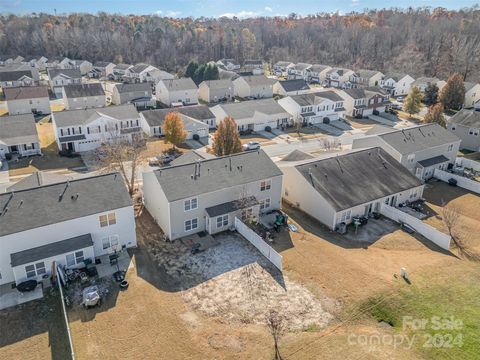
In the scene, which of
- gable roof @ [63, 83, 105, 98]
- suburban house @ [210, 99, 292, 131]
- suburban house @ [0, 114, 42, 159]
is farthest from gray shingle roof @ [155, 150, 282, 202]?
gable roof @ [63, 83, 105, 98]

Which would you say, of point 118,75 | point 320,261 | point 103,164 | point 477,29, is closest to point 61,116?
point 103,164

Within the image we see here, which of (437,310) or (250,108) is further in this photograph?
(250,108)

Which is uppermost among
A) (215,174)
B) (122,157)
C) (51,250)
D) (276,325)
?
(215,174)

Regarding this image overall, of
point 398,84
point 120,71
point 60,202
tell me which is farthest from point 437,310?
point 120,71

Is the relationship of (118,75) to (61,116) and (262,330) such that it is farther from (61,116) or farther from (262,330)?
(262,330)

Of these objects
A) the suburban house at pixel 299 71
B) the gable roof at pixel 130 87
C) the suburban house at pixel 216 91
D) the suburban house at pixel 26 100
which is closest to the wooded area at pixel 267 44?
the suburban house at pixel 299 71

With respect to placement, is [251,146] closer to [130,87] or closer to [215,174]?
[215,174]
